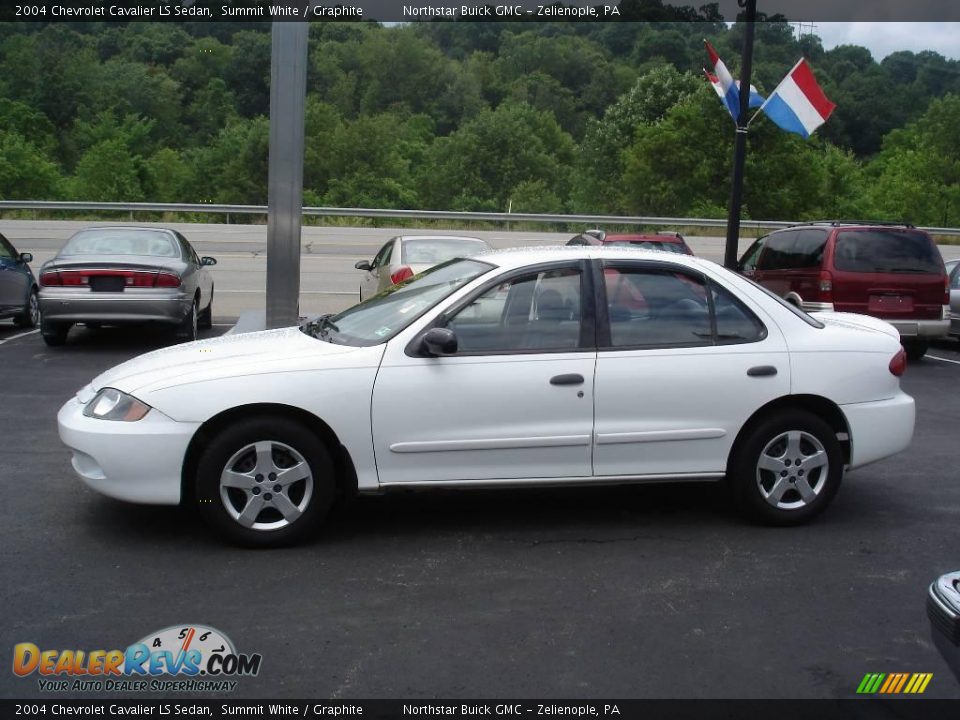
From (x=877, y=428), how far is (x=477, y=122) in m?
57.5

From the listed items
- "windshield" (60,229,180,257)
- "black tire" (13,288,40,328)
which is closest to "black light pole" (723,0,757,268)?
"windshield" (60,229,180,257)

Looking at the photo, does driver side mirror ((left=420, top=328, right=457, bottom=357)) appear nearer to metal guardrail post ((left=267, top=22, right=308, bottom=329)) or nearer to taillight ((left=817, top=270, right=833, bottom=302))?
metal guardrail post ((left=267, top=22, right=308, bottom=329))

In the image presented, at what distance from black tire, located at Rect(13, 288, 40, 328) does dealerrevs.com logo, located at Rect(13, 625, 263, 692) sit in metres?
11.0

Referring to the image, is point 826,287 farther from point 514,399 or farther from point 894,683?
point 894,683

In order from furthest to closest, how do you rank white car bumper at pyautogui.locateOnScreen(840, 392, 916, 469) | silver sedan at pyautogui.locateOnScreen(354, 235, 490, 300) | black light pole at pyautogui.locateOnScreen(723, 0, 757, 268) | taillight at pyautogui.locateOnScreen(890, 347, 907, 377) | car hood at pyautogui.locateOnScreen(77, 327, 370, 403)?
black light pole at pyautogui.locateOnScreen(723, 0, 757, 268) → silver sedan at pyautogui.locateOnScreen(354, 235, 490, 300) → taillight at pyautogui.locateOnScreen(890, 347, 907, 377) → white car bumper at pyautogui.locateOnScreen(840, 392, 916, 469) → car hood at pyautogui.locateOnScreen(77, 327, 370, 403)

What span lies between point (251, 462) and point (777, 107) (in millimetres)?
13488

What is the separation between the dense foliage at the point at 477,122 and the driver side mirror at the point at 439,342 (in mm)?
36056

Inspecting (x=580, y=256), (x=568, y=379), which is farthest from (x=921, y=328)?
(x=568, y=379)

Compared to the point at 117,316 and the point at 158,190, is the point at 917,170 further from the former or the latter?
the point at 117,316

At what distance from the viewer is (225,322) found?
16188mm

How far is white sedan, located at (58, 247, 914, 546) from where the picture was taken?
538cm

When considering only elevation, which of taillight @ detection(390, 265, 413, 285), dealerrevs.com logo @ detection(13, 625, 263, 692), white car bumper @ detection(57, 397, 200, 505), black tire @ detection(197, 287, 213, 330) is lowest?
black tire @ detection(197, 287, 213, 330)
